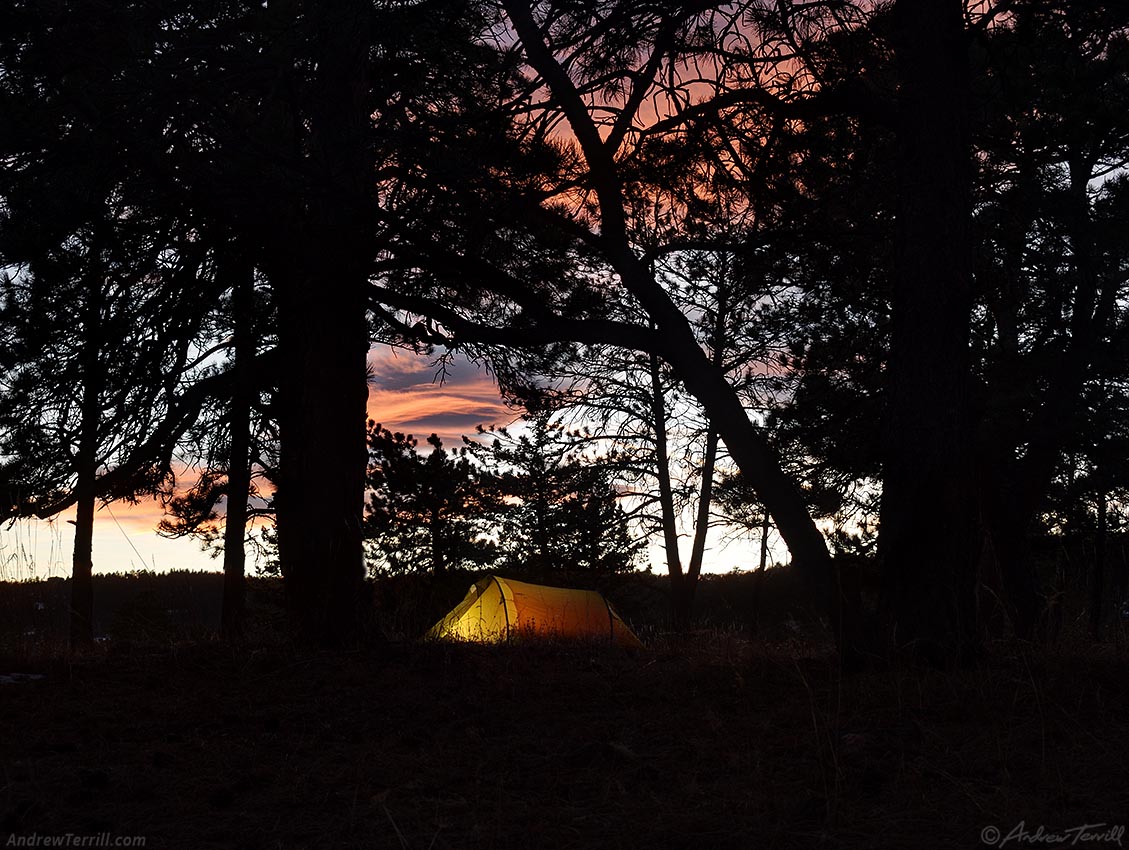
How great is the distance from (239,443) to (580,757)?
1002 centimetres

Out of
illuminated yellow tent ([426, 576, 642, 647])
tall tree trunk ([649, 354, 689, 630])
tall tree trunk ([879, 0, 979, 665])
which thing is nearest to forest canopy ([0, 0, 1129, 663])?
tall tree trunk ([879, 0, 979, 665])

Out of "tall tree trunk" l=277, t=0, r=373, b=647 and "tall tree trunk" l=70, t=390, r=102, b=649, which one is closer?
"tall tree trunk" l=277, t=0, r=373, b=647

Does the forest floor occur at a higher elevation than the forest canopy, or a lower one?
lower

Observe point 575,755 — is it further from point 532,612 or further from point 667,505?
point 667,505

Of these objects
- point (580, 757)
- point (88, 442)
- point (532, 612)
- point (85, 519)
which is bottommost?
point (580, 757)

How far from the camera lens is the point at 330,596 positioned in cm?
845

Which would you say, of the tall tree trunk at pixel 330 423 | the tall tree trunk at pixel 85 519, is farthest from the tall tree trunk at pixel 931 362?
the tall tree trunk at pixel 85 519

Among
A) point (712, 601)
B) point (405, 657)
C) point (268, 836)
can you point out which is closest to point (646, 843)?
point (268, 836)

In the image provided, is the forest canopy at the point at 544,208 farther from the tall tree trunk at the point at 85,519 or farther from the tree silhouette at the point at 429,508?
the tree silhouette at the point at 429,508

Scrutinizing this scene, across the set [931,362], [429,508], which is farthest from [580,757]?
[429,508]

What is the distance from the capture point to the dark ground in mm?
3697

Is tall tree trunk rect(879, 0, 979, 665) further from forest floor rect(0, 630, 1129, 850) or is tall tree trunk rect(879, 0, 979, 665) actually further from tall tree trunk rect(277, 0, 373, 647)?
Answer: tall tree trunk rect(277, 0, 373, 647)

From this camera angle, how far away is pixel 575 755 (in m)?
4.70

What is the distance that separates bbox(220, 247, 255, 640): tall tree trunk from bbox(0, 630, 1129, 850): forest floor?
341 centimetres
